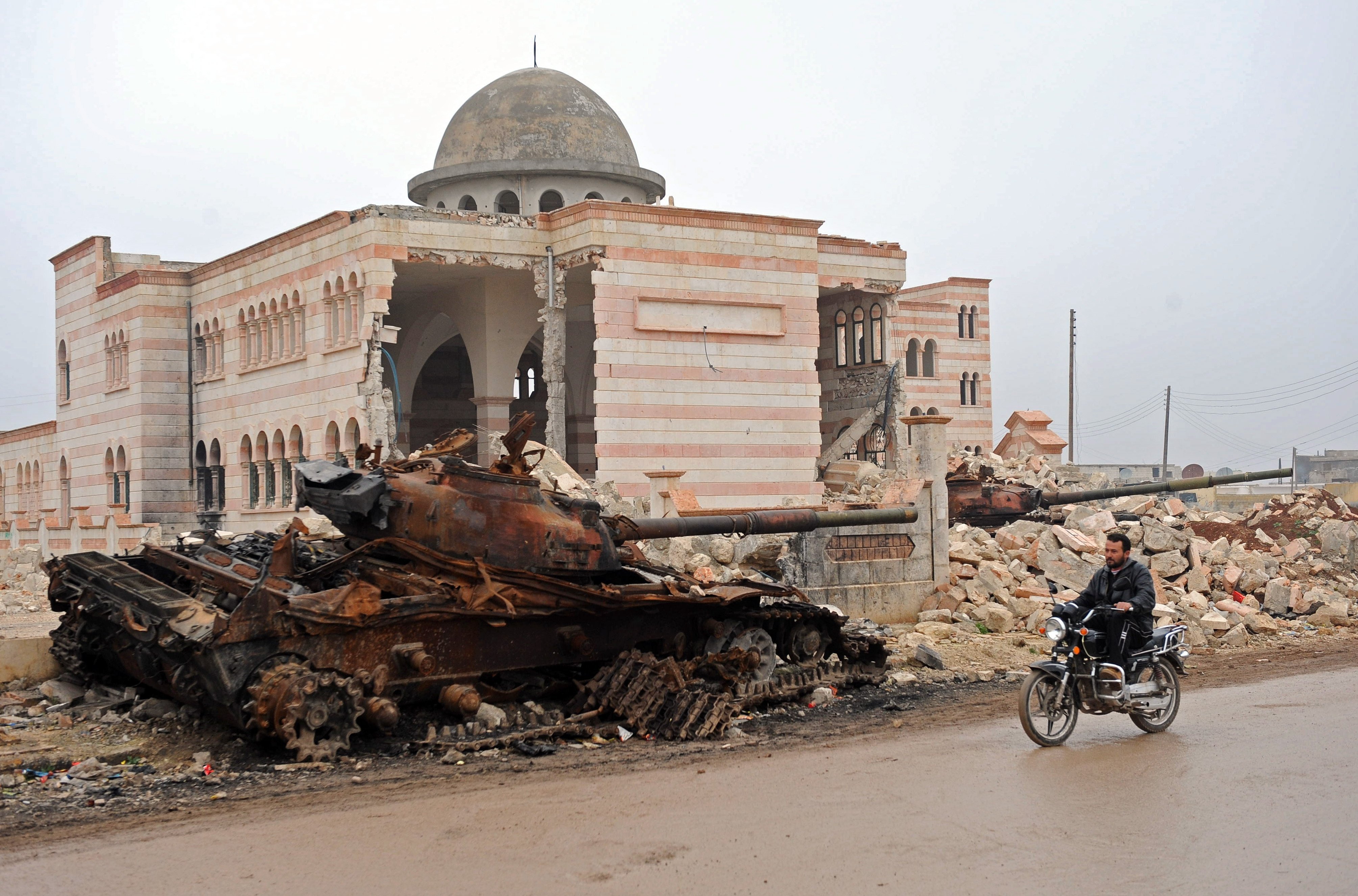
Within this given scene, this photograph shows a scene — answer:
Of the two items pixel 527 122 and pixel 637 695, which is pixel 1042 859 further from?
pixel 527 122

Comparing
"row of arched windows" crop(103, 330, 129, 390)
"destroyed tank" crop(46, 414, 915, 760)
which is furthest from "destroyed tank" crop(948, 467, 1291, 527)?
"row of arched windows" crop(103, 330, 129, 390)

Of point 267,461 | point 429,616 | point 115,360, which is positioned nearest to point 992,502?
point 267,461

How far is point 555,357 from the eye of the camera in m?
25.3

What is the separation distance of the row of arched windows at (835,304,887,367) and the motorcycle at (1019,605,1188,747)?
20824 mm

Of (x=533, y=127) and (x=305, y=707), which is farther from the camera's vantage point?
(x=533, y=127)

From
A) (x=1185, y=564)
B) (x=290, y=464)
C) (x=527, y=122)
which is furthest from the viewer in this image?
(x=527, y=122)

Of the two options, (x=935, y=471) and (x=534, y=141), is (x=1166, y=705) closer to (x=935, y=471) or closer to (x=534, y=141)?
(x=935, y=471)

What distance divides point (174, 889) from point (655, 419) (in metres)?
19.1

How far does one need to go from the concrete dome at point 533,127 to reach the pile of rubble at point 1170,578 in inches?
524

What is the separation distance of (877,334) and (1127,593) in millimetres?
21437

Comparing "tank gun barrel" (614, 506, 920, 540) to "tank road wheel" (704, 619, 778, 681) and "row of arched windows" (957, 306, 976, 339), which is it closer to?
"tank road wheel" (704, 619, 778, 681)

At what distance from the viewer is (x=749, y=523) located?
13.1 meters

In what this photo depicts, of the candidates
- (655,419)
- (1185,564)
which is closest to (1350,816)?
(1185,564)

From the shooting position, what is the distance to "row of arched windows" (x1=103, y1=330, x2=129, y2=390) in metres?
32.7
